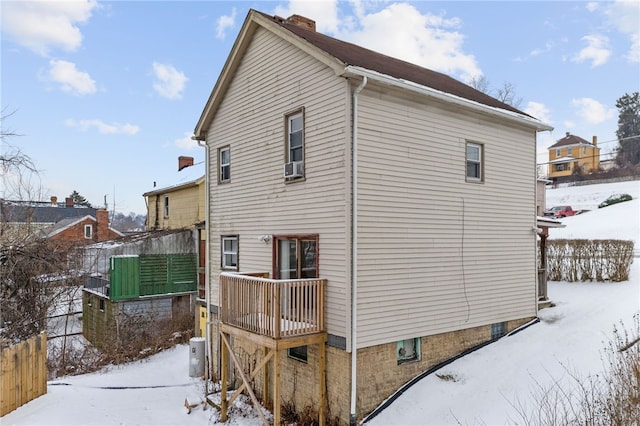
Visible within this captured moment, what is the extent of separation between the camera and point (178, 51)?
16172mm

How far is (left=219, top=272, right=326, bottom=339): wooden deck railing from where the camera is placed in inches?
340

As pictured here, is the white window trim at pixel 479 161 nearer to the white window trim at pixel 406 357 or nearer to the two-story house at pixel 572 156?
the white window trim at pixel 406 357

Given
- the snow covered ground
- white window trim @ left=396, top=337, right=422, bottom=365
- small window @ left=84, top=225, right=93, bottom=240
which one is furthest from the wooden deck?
small window @ left=84, top=225, right=93, bottom=240

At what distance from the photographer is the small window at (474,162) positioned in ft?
36.2

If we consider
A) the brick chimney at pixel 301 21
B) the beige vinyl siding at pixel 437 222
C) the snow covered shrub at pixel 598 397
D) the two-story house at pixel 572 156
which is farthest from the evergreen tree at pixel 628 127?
the brick chimney at pixel 301 21

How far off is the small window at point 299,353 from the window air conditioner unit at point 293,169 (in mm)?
4092

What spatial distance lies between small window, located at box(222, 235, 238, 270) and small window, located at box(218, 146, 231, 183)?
72.6 inches

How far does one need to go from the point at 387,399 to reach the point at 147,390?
7.99 meters

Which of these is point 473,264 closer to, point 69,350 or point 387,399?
point 387,399

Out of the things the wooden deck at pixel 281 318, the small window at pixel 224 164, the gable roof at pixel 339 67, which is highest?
the gable roof at pixel 339 67

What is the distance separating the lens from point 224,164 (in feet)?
43.5

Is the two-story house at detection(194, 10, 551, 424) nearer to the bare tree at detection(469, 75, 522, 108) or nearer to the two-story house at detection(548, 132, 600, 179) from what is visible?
the bare tree at detection(469, 75, 522, 108)

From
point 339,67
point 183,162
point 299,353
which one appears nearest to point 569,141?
point 183,162

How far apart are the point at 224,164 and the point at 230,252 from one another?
2.76 meters
